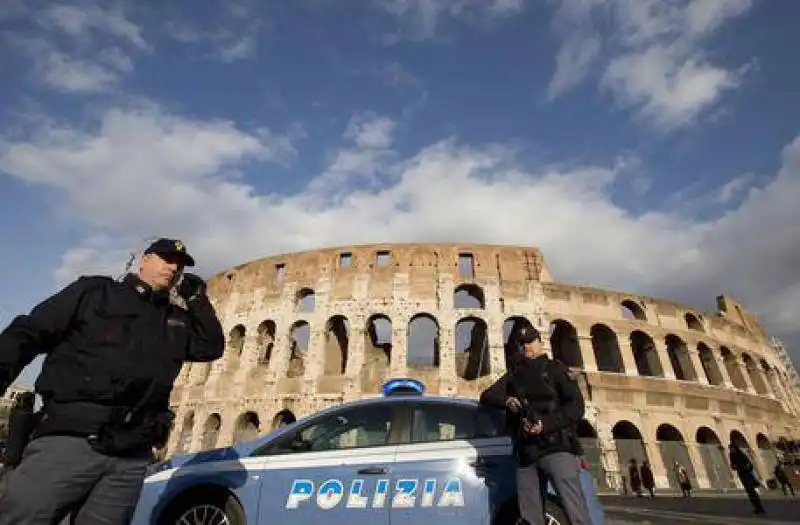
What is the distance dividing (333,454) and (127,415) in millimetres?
2332

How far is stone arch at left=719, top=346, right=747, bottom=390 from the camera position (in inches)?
945

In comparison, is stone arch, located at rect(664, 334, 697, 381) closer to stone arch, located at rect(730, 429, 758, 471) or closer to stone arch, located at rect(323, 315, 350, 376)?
stone arch, located at rect(730, 429, 758, 471)

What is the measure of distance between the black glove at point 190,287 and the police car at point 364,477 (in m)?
2.17

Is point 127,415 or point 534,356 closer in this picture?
point 127,415

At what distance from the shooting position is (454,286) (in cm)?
2206

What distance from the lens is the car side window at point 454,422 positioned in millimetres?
4137

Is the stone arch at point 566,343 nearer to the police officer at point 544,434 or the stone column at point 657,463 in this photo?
the stone column at point 657,463

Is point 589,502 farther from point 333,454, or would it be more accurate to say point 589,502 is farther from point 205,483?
point 205,483

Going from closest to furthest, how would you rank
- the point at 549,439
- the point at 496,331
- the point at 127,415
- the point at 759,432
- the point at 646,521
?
the point at 127,415 → the point at 549,439 → the point at 646,521 → the point at 496,331 → the point at 759,432

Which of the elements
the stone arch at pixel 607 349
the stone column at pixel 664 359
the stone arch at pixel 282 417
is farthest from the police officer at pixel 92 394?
the stone column at pixel 664 359

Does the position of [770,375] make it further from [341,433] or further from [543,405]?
[341,433]

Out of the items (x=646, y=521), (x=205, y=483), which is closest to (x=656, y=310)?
(x=646, y=521)

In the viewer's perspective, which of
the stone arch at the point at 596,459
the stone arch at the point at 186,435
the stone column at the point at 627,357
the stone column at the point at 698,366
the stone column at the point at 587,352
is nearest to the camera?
the stone arch at the point at 596,459

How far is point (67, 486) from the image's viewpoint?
2080 millimetres
